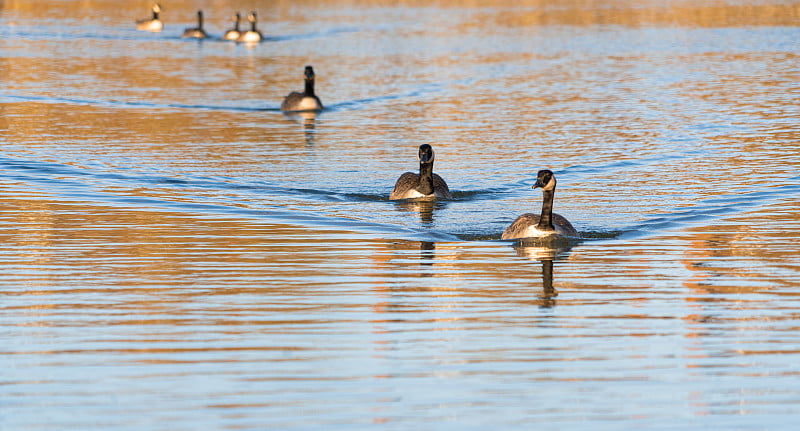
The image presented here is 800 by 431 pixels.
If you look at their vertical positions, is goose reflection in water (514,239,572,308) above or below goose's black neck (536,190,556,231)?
below

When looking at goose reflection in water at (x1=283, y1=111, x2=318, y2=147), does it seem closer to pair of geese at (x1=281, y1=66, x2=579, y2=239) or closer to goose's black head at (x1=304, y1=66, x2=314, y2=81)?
goose's black head at (x1=304, y1=66, x2=314, y2=81)

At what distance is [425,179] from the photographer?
22750 mm

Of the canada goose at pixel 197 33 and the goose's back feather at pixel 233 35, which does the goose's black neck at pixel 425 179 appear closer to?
the goose's back feather at pixel 233 35

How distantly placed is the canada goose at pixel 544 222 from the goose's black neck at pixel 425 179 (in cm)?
369

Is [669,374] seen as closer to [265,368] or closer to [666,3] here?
[265,368]

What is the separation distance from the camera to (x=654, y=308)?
46.1 ft

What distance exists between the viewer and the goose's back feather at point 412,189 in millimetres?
22922

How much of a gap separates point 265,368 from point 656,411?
3.47m

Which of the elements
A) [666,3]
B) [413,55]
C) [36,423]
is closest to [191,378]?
[36,423]

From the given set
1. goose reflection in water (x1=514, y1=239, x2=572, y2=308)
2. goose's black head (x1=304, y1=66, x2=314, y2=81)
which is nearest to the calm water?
goose reflection in water (x1=514, y1=239, x2=572, y2=308)

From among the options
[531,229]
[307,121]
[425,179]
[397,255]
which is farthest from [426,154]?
[307,121]

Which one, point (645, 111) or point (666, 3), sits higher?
point (666, 3)

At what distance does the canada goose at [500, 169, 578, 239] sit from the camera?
18547 millimetres

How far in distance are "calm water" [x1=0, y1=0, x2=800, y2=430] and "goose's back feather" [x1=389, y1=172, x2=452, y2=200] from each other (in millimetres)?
275
